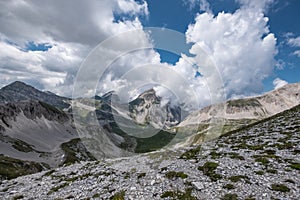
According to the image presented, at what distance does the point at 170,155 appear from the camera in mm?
25938

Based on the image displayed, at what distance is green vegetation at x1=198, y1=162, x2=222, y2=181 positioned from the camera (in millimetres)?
16441

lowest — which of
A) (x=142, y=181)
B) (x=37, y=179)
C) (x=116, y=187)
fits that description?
(x=37, y=179)

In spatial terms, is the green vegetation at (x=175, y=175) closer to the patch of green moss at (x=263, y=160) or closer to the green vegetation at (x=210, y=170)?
the green vegetation at (x=210, y=170)

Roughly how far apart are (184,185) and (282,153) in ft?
45.1

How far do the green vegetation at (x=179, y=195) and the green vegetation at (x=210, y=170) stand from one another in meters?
2.93

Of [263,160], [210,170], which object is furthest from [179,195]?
[263,160]

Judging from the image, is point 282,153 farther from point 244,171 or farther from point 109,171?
point 109,171

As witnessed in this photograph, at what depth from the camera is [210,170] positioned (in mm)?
17938

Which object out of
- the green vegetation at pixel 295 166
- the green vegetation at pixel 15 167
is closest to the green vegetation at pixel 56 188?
the green vegetation at pixel 295 166

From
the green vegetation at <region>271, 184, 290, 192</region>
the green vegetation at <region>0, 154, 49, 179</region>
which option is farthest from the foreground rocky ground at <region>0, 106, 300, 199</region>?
the green vegetation at <region>0, 154, 49, 179</region>

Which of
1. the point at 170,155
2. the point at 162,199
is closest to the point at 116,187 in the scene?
the point at 162,199

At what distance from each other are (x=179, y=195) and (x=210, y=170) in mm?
5101

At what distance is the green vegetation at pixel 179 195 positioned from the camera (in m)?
13.8

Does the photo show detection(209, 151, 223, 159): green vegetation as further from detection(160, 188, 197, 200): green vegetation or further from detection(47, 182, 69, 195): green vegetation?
detection(47, 182, 69, 195): green vegetation
